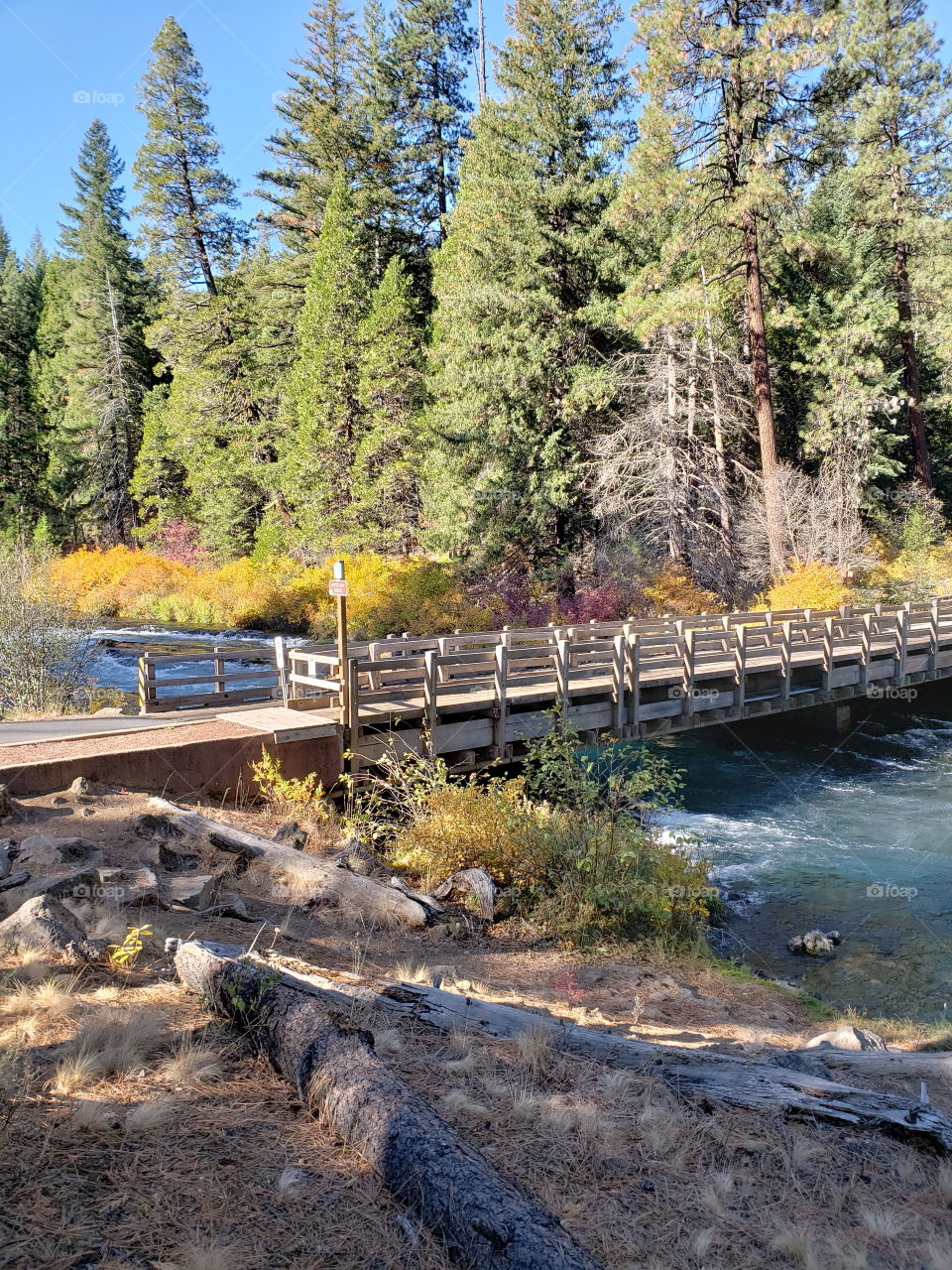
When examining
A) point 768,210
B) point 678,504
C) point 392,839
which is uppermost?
point 768,210

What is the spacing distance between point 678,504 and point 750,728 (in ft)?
33.1

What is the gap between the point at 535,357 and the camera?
2844cm

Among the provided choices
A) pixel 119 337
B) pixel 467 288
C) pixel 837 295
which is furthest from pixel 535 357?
pixel 119 337

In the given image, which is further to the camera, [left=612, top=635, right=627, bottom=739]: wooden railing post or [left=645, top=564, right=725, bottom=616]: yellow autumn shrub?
[left=645, top=564, right=725, bottom=616]: yellow autumn shrub

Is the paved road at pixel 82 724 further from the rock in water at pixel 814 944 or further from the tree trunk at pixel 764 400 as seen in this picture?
the tree trunk at pixel 764 400

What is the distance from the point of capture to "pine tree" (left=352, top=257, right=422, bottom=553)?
107 feet

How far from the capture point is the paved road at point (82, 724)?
1141 centimetres

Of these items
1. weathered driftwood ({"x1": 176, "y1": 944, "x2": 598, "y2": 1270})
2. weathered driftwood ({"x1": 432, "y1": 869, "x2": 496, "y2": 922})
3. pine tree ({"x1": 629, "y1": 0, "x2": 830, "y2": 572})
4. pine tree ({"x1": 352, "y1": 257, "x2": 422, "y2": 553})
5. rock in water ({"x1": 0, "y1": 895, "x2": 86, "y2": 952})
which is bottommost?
weathered driftwood ({"x1": 432, "y1": 869, "x2": 496, "y2": 922})

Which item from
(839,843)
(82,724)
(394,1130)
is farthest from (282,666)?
(394,1130)

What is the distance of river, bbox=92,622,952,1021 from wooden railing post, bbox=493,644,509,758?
3038 mm

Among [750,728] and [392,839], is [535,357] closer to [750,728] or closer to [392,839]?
[750,728]

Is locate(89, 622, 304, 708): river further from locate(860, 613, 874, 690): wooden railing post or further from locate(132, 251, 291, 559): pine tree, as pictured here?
locate(860, 613, 874, 690): wooden railing post

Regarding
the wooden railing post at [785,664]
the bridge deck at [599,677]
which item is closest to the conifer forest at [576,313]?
the bridge deck at [599,677]

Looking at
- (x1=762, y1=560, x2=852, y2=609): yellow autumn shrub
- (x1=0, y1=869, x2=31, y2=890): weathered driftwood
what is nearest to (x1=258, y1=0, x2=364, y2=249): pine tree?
(x1=762, y1=560, x2=852, y2=609): yellow autumn shrub
